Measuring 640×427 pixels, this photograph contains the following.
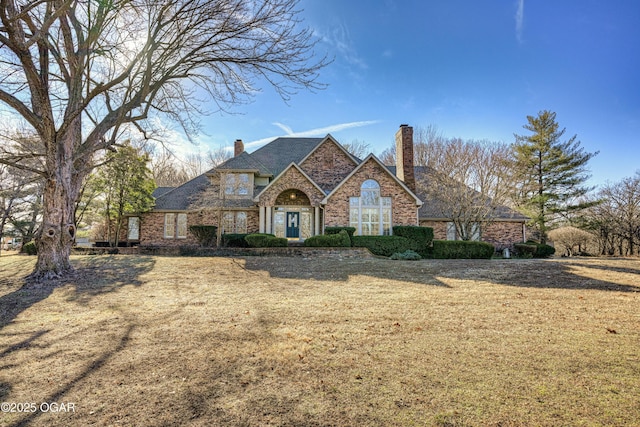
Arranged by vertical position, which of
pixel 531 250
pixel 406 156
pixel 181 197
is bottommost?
pixel 531 250

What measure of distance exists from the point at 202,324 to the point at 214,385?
216 centimetres

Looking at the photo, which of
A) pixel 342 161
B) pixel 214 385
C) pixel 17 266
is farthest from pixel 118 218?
pixel 214 385

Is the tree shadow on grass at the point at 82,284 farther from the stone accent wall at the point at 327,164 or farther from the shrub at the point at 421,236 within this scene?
the stone accent wall at the point at 327,164

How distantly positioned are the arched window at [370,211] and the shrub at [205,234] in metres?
8.49

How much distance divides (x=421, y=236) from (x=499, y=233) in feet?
25.8

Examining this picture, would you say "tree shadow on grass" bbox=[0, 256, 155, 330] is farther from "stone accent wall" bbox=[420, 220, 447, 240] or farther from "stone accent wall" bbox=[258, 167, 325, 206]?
"stone accent wall" bbox=[420, 220, 447, 240]

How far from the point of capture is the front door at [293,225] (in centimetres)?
2052

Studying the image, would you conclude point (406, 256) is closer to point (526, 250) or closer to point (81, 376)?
point (526, 250)

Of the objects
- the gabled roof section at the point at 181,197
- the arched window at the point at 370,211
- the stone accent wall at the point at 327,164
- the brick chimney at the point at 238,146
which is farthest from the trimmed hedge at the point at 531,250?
the gabled roof section at the point at 181,197

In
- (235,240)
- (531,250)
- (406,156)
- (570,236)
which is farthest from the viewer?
(570,236)

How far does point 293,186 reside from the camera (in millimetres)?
18469

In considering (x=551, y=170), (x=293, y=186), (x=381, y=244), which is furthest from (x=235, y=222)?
(x=551, y=170)

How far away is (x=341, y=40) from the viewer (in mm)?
10219

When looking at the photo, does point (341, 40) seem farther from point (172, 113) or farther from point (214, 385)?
point (214, 385)
